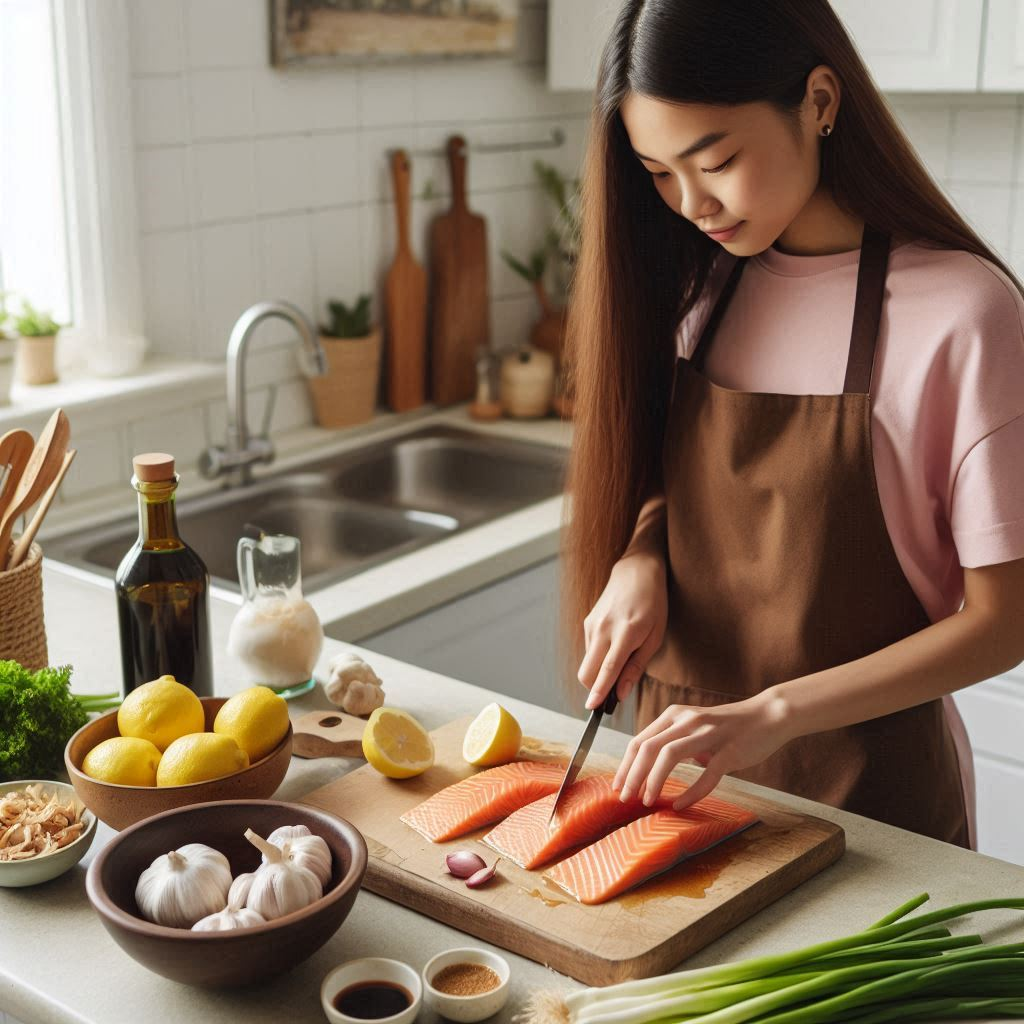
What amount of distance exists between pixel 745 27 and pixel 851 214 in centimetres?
26

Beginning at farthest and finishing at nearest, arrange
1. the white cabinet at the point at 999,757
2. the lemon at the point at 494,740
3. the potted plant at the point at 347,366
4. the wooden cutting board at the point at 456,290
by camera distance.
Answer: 1. the wooden cutting board at the point at 456,290
2. the potted plant at the point at 347,366
3. the white cabinet at the point at 999,757
4. the lemon at the point at 494,740

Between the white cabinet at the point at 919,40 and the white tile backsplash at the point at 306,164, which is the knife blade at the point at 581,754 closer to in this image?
the white tile backsplash at the point at 306,164

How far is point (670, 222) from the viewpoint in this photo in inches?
59.6

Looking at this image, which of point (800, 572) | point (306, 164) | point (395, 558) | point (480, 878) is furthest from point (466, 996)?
point (306, 164)

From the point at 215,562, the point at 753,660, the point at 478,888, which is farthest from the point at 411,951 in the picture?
the point at 215,562

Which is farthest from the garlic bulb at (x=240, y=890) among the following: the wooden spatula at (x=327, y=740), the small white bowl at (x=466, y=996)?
the wooden spatula at (x=327, y=740)

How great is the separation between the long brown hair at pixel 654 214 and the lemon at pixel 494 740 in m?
0.32

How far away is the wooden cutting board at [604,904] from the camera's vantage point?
3.30ft

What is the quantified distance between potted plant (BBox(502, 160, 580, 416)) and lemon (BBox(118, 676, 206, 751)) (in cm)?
188

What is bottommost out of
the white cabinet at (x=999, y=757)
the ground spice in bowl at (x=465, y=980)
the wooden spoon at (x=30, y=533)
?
the white cabinet at (x=999, y=757)

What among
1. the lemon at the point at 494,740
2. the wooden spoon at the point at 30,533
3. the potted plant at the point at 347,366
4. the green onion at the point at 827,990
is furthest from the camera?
the potted plant at the point at 347,366

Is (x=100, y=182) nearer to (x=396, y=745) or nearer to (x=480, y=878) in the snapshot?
(x=396, y=745)

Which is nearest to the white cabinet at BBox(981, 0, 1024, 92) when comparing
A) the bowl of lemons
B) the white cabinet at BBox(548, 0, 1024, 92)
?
the white cabinet at BBox(548, 0, 1024, 92)

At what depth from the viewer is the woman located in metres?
1.23
